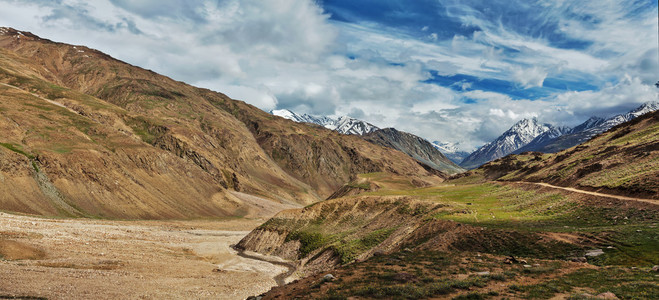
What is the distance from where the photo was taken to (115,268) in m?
46.5

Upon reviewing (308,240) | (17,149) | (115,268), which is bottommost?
(115,268)

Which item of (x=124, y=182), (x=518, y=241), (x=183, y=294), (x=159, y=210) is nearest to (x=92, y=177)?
(x=124, y=182)

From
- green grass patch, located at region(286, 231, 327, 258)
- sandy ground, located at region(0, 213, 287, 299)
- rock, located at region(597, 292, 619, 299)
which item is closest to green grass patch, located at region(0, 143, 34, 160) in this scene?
sandy ground, located at region(0, 213, 287, 299)

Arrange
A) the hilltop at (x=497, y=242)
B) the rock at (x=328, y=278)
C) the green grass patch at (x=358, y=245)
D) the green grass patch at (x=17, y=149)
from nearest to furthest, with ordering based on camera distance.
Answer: the hilltop at (x=497, y=242) < the rock at (x=328, y=278) < the green grass patch at (x=358, y=245) < the green grass patch at (x=17, y=149)

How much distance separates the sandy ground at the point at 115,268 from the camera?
35469mm

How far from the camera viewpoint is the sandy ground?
35.5 m

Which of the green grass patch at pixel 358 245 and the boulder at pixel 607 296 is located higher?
the boulder at pixel 607 296

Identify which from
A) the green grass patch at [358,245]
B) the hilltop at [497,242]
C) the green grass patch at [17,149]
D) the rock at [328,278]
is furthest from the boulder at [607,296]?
the green grass patch at [17,149]

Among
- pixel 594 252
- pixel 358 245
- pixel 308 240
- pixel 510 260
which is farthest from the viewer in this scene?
pixel 308 240

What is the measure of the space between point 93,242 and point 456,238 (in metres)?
60.8

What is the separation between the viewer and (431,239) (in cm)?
3756

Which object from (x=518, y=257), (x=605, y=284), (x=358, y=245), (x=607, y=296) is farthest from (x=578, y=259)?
(x=358, y=245)

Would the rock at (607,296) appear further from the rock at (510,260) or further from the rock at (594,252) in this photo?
the rock at (594,252)

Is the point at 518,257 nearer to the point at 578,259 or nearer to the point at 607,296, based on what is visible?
the point at 578,259
